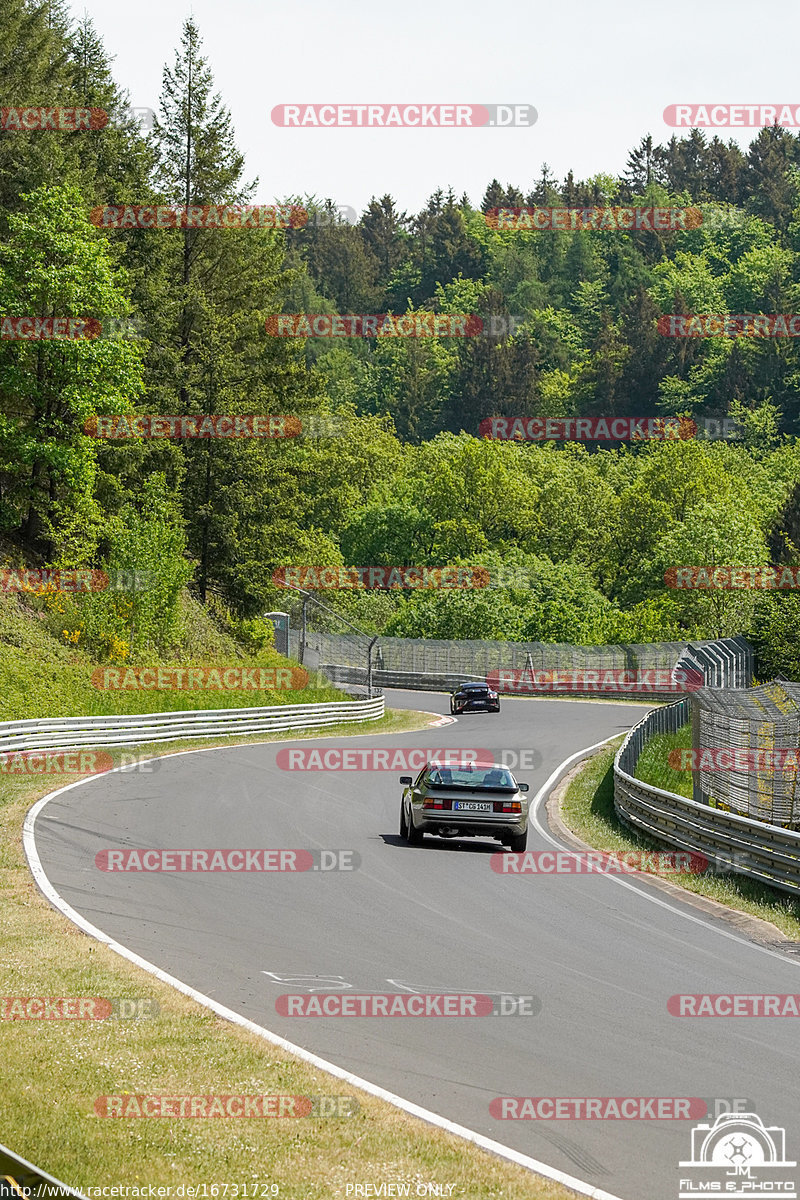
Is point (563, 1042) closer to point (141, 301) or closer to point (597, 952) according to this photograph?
point (597, 952)

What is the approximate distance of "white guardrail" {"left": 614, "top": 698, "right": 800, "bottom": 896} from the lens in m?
16.0

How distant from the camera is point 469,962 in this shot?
11.9 meters

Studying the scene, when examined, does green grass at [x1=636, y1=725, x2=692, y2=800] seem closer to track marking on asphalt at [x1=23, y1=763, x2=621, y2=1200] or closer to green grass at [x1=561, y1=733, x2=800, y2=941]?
green grass at [x1=561, y1=733, x2=800, y2=941]

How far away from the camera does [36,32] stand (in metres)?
54.2

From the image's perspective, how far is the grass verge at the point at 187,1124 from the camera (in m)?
6.50

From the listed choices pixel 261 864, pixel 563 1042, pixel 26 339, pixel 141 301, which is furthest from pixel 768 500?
pixel 563 1042

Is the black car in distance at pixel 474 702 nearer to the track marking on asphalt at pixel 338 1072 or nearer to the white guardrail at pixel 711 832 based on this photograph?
the white guardrail at pixel 711 832

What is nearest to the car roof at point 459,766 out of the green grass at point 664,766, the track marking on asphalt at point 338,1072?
the green grass at point 664,766

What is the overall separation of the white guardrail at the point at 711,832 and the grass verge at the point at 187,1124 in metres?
8.27

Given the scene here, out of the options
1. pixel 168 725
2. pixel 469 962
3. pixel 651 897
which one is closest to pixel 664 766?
pixel 651 897

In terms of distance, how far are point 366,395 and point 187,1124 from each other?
158 meters

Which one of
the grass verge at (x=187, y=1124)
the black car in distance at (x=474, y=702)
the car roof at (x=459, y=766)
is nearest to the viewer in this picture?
the grass verge at (x=187, y=1124)

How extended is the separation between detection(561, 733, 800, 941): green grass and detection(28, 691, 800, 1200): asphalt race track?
0.72 metres

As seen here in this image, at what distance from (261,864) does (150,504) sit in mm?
38414
